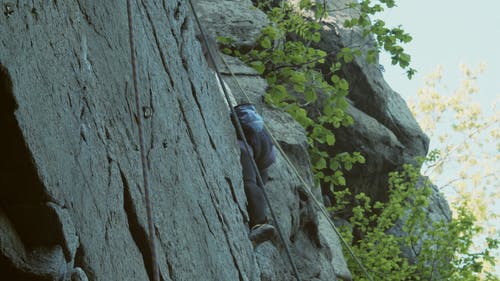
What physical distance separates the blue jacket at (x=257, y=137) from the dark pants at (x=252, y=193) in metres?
0.20

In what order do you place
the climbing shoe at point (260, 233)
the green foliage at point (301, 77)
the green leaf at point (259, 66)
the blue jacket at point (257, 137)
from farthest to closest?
the green foliage at point (301, 77) → the green leaf at point (259, 66) → the blue jacket at point (257, 137) → the climbing shoe at point (260, 233)

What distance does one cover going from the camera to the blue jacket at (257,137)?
8.43m

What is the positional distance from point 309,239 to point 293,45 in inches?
158

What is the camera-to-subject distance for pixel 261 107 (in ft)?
38.0

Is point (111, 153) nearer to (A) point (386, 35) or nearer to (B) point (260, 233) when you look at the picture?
(B) point (260, 233)

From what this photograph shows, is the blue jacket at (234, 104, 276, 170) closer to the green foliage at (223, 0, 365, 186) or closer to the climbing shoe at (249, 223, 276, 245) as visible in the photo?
the climbing shoe at (249, 223, 276, 245)

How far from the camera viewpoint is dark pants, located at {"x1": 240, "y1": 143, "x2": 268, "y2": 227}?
796 centimetres

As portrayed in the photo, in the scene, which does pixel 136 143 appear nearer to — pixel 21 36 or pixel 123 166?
pixel 123 166

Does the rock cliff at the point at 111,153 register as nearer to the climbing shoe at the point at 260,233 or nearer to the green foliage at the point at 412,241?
the climbing shoe at the point at 260,233

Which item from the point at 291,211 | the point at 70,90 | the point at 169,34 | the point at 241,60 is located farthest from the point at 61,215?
the point at 241,60

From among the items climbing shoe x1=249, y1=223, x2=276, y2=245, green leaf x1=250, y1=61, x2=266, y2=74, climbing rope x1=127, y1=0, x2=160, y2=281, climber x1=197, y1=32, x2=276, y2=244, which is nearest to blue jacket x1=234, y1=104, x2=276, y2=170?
climber x1=197, y1=32, x2=276, y2=244

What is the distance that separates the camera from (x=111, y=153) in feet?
16.0

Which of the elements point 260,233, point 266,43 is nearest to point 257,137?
point 260,233

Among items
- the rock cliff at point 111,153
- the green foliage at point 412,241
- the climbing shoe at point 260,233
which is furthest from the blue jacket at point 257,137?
the green foliage at point 412,241
